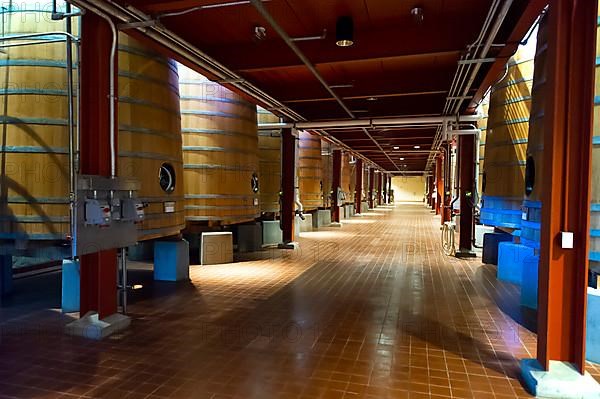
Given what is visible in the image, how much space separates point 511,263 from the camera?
677cm

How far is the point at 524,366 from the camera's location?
336 cm

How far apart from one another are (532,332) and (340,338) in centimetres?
211

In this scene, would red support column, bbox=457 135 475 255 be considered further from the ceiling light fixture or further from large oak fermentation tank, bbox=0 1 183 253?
large oak fermentation tank, bbox=0 1 183 253

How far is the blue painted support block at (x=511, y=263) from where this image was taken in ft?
21.7

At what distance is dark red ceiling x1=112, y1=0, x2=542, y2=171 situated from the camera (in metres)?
4.40

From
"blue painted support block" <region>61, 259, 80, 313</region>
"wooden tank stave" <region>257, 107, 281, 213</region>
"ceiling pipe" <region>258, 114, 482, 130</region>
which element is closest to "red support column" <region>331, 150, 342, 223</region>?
"wooden tank stave" <region>257, 107, 281, 213</region>

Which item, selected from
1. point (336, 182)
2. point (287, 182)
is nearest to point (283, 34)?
point (287, 182)

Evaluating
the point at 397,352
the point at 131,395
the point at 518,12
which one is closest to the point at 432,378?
the point at 397,352

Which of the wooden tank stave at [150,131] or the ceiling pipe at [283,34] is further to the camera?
the wooden tank stave at [150,131]

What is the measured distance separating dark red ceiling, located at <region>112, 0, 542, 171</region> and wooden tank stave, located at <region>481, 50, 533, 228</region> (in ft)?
1.54

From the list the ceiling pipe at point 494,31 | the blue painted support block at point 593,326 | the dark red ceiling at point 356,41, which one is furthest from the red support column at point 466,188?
the blue painted support block at point 593,326

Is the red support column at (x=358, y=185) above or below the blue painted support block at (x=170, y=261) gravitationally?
A: above

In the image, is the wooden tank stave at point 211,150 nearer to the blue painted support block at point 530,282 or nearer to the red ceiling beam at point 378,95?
the red ceiling beam at point 378,95

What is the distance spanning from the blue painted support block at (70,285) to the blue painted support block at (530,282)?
5.55 meters
